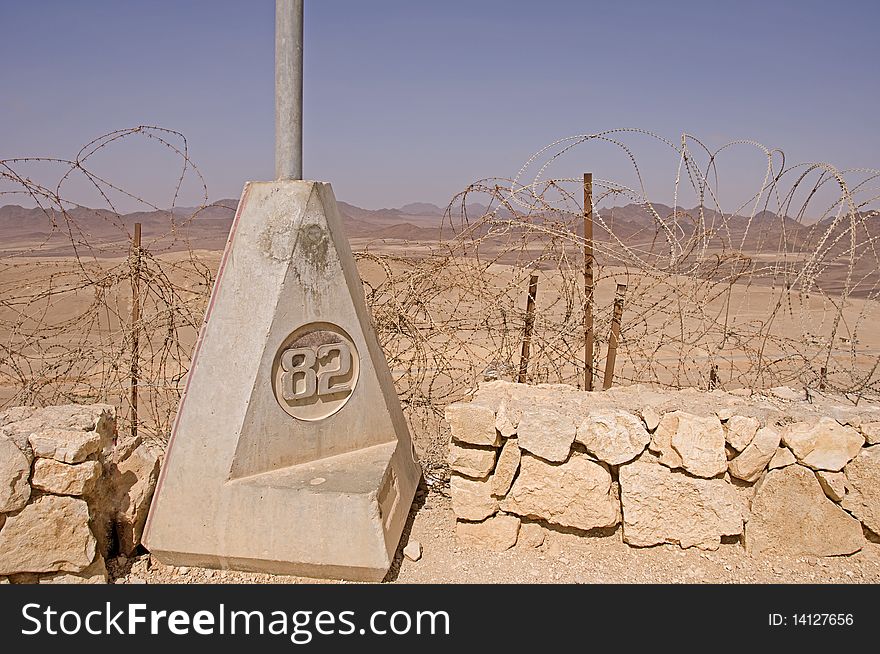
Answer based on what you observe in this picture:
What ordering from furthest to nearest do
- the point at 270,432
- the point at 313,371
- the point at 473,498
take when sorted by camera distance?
1. the point at 473,498
2. the point at 313,371
3. the point at 270,432

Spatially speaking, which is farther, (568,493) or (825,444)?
(568,493)

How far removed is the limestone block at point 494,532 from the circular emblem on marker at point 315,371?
1.10 m

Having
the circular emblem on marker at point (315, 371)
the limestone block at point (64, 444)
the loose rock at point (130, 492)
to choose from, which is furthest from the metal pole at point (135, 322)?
the circular emblem on marker at point (315, 371)

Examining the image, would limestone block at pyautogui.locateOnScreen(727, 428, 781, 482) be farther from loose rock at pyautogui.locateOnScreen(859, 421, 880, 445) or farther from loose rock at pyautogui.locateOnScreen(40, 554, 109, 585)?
loose rock at pyautogui.locateOnScreen(40, 554, 109, 585)

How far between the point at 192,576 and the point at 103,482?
0.69m

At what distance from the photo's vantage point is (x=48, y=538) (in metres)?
3.50

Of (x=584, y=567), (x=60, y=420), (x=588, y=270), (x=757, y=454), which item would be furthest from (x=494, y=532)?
(x=60, y=420)

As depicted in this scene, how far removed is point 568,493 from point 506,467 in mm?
377

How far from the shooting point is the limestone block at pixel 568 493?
4.05m

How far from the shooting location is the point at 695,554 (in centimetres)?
405

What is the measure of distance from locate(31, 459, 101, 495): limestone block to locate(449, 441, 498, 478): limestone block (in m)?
1.92

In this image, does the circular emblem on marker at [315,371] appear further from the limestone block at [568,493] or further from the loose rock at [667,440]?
the loose rock at [667,440]

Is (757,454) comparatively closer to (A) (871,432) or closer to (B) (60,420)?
(A) (871,432)

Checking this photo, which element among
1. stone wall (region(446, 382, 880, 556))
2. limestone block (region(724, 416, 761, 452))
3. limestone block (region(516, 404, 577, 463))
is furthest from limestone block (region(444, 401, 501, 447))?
limestone block (region(724, 416, 761, 452))
